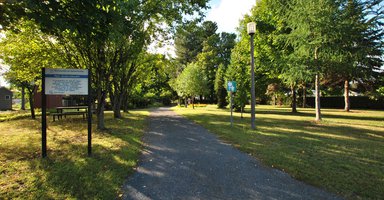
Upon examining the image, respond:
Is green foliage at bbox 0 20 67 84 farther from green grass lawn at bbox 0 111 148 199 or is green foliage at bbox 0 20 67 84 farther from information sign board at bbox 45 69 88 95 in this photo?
information sign board at bbox 45 69 88 95

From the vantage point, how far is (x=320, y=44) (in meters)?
13.2

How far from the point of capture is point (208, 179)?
4.16m

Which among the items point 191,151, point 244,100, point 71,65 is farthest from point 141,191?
point 244,100

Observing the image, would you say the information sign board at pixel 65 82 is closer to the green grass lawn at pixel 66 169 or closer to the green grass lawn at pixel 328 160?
the green grass lawn at pixel 66 169

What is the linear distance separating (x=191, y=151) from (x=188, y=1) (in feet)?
22.5

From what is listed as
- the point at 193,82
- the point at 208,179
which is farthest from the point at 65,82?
the point at 193,82

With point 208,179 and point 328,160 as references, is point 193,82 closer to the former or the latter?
point 328,160

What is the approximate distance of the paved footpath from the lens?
353 centimetres

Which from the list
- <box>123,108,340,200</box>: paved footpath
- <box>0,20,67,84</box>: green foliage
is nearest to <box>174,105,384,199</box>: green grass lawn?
<box>123,108,340,200</box>: paved footpath

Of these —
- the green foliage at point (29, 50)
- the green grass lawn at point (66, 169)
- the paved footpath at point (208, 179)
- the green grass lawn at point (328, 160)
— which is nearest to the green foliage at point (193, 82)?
the green foliage at point (29, 50)

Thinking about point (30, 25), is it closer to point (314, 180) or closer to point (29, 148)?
point (29, 148)

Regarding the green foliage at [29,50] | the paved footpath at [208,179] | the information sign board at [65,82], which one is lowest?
the paved footpath at [208,179]

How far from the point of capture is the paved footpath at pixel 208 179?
3529 millimetres

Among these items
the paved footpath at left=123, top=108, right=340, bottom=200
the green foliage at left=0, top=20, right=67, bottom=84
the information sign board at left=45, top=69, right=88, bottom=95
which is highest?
the green foliage at left=0, top=20, right=67, bottom=84
